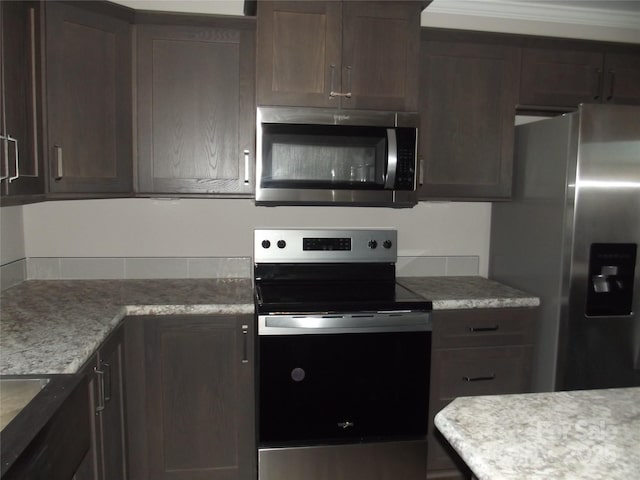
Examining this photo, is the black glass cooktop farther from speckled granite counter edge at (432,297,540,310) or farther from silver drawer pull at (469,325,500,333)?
silver drawer pull at (469,325,500,333)

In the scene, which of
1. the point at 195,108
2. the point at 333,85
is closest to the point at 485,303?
the point at 333,85

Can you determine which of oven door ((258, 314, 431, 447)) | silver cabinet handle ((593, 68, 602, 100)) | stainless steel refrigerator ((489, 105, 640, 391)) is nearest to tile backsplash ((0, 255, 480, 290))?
oven door ((258, 314, 431, 447))

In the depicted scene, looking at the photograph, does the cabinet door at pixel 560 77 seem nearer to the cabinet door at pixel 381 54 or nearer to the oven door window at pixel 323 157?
the cabinet door at pixel 381 54

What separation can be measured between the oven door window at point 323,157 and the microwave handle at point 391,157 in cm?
2

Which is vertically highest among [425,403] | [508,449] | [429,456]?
[508,449]

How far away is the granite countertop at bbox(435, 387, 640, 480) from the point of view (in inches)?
32.7

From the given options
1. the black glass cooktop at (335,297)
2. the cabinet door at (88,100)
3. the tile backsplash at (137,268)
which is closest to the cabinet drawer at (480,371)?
the black glass cooktop at (335,297)

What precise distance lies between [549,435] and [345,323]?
120 centimetres

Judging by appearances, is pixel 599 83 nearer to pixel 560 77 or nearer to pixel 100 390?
pixel 560 77

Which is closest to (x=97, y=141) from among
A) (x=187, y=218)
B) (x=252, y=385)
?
(x=187, y=218)

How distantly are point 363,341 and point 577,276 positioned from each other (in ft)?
3.17

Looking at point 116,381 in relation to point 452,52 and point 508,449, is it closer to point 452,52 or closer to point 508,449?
point 508,449

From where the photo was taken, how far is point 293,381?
2096 millimetres

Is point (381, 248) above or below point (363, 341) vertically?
above
